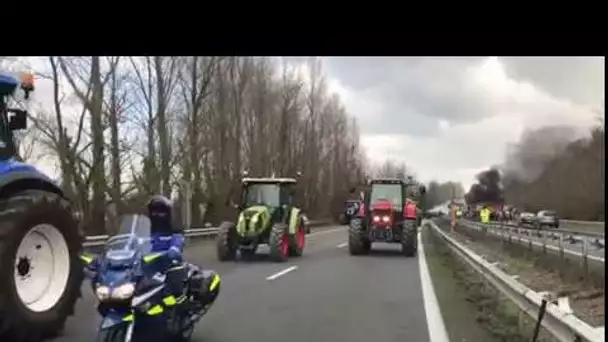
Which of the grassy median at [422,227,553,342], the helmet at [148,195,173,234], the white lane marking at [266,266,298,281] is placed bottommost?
the grassy median at [422,227,553,342]

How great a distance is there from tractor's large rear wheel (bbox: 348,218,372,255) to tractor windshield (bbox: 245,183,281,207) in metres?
3.00

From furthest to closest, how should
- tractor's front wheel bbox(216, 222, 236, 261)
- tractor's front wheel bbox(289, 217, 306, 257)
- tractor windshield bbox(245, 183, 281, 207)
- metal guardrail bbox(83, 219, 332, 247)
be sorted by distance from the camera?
tractor's front wheel bbox(289, 217, 306, 257) → tractor windshield bbox(245, 183, 281, 207) → tractor's front wheel bbox(216, 222, 236, 261) → metal guardrail bbox(83, 219, 332, 247)

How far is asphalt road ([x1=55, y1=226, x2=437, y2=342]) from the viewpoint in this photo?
21.1ft

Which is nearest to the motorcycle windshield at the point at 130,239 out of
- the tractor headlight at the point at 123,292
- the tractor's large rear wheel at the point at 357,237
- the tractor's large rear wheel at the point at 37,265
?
the tractor headlight at the point at 123,292

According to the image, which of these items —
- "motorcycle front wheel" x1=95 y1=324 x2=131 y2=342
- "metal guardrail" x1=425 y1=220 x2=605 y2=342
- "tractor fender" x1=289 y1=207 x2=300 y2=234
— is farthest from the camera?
"tractor fender" x1=289 y1=207 x2=300 y2=234

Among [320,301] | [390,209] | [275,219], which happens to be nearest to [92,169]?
[320,301]

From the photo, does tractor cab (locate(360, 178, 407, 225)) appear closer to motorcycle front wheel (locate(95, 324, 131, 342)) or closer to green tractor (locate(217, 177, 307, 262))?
green tractor (locate(217, 177, 307, 262))

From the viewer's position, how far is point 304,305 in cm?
834


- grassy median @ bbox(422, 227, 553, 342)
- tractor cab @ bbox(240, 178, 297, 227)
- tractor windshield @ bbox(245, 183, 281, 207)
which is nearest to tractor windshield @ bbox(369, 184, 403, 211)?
tractor cab @ bbox(240, 178, 297, 227)

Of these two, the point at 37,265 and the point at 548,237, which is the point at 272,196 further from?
the point at 37,265

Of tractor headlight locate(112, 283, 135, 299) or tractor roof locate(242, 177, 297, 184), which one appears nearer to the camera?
tractor headlight locate(112, 283, 135, 299)

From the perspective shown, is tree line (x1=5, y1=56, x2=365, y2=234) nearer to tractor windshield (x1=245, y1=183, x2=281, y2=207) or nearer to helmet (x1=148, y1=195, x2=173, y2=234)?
helmet (x1=148, y1=195, x2=173, y2=234)

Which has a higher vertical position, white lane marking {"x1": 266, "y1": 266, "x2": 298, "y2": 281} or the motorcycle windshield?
the motorcycle windshield
